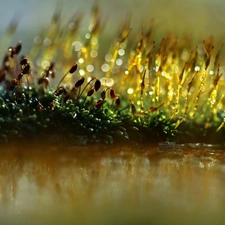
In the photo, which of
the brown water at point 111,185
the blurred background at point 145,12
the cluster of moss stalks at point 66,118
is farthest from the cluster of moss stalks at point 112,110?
the blurred background at point 145,12

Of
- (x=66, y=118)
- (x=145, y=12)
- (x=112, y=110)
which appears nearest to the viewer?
(x=66, y=118)

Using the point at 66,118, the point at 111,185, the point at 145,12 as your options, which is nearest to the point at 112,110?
the point at 66,118

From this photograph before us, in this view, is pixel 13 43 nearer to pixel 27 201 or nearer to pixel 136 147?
pixel 136 147

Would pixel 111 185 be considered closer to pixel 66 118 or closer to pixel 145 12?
pixel 66 118

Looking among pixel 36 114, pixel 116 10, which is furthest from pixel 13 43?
pixel 36 114

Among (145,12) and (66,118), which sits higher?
(145,12)

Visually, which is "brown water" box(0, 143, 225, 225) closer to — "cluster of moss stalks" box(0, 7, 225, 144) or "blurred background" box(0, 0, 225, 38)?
"cluster of moss stalks" box(0, 7, 225, 144)

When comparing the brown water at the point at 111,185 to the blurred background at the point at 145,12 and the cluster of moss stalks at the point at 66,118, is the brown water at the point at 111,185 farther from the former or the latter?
the blurred background at the point at 145,12

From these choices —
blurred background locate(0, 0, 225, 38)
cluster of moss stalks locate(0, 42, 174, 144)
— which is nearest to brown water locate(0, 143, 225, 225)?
cluster of moss stalks locate(0, 42, 174, 144)
